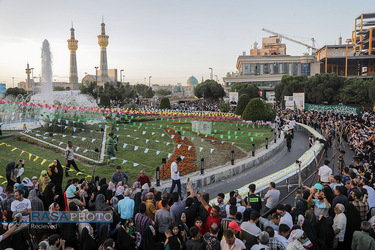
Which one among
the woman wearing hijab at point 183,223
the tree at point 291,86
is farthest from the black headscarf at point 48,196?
the tree at point 291,86

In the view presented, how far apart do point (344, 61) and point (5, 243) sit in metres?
77.6

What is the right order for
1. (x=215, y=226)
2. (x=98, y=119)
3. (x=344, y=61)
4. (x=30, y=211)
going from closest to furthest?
(x=215, y=226) → (x=30, y=211) → (x=98, y=119) → (x=344, y=61)

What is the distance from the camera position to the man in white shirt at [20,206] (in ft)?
18.2

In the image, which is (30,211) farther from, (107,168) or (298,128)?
(298,128)

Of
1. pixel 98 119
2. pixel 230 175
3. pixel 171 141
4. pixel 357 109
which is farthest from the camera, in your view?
pixel 357 109

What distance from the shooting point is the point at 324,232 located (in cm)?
530

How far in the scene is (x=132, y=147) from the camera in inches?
686

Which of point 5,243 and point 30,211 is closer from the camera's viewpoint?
point 5,243

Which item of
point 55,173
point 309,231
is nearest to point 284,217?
point 309,231

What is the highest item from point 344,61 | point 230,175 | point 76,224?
point 344,61

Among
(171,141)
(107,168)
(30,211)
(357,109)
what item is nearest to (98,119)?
(171,141)

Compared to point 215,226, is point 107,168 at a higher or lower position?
lower

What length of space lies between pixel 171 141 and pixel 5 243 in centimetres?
1489

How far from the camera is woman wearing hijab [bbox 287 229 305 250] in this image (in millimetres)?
4341
